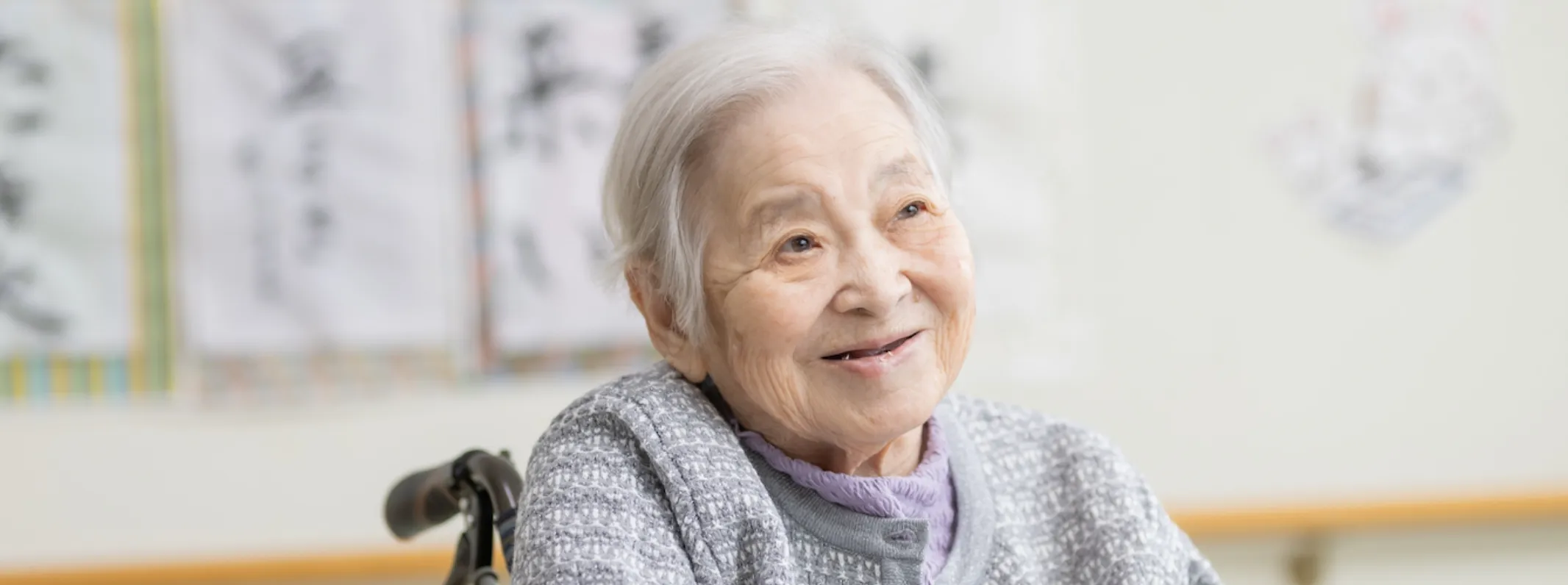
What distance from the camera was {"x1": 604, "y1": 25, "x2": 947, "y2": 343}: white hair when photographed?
3.20 feet

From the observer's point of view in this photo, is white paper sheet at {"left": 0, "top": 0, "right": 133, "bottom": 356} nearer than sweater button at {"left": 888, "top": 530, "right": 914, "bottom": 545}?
No

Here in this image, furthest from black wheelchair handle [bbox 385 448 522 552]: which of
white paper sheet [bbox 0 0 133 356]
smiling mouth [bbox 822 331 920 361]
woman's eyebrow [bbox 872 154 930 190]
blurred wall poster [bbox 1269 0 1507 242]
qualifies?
blurred wall poster [bbox 1269 0 1507 242]

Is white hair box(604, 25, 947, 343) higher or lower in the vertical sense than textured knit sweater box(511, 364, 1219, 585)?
higher

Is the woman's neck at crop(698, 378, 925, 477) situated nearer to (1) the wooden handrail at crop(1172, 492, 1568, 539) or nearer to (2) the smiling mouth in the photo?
(2) the smiling mouth

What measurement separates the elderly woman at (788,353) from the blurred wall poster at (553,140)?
3.41 ft

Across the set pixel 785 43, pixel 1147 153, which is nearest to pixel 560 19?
pixel 1147 153

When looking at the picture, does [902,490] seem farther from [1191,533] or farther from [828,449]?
[1191,533]

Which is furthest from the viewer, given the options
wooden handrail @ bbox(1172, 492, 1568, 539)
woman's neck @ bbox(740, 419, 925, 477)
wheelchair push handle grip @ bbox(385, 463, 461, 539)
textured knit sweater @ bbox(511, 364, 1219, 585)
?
wooden handrail @ bbox(1172, 492, 1568, 539)

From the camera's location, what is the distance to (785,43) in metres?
1.01

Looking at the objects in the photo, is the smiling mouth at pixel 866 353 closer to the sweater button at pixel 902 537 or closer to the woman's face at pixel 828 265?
the woman's face at pixel 828 265

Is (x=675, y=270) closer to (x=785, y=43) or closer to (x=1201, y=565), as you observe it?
(x=785, y=43)

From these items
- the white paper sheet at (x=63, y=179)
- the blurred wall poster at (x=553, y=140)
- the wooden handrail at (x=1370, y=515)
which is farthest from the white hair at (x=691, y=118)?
the wooden handrail at (x=1370, y=515)

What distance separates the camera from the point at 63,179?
1.98 m

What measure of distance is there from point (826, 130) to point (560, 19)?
3.95ft
